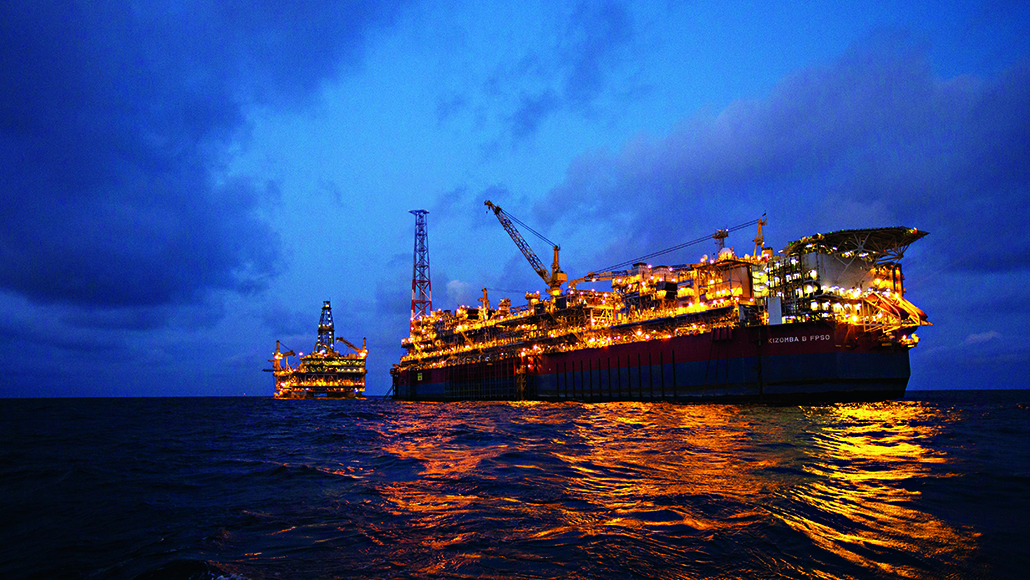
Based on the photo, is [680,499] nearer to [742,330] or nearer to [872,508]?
[872,508]

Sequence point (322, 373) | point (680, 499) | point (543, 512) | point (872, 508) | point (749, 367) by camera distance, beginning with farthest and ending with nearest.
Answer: point (322, 373), point (749, 367), point (680, 499), point (543, 512), point (872, 508)

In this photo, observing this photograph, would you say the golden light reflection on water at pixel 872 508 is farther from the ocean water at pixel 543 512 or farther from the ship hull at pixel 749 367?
the ship hull at pixel 749 367

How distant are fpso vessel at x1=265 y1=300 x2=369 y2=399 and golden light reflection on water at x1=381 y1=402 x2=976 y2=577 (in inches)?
5453

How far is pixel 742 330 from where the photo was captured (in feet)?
172

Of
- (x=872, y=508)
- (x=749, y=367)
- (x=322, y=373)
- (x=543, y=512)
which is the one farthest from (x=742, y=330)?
(x=322, y=373)

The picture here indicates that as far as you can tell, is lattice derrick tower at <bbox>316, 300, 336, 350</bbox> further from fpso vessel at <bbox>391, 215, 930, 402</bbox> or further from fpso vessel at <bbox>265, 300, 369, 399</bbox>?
fpso vessel at <bbox>391, 215, 930, 402</bbox>

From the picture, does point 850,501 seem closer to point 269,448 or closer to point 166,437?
point 269,448

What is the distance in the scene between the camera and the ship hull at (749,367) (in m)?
48.4

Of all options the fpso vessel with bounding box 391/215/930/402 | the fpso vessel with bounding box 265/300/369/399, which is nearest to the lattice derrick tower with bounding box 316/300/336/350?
the fpso vessel with bounding box 265/300/369/399

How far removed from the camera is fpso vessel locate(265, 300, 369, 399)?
150250 millimetres

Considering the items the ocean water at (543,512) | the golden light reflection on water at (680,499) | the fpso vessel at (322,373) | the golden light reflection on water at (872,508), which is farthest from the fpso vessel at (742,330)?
the fpso vessel at (322,373)

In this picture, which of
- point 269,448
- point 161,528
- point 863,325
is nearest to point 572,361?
point 863,325

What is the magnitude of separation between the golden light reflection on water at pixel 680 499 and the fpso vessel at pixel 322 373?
5453 inches

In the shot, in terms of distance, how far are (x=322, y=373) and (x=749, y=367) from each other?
A: 418 ft
